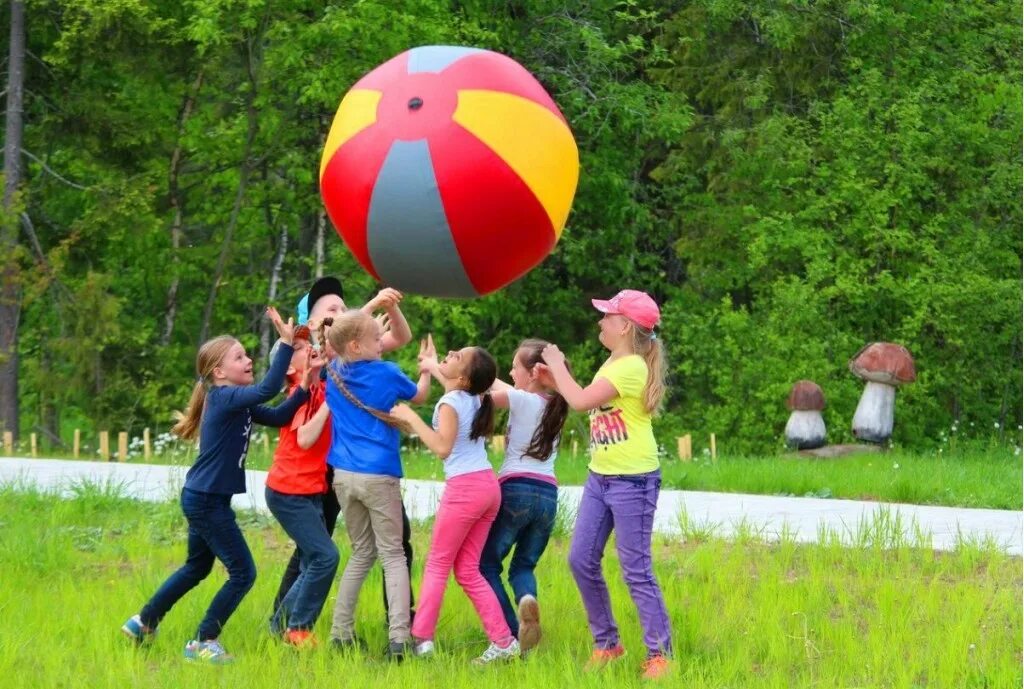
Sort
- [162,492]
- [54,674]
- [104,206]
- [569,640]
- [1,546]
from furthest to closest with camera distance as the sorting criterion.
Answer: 1. [104,206]
2. [162,492]
3. [1,546]
4. [569,640]
5. [54,674]

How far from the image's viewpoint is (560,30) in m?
21.2

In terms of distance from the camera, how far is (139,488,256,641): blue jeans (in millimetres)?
6293

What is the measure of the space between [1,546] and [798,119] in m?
14.9

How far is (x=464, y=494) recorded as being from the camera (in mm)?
6199

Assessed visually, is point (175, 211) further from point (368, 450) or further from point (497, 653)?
point (497, 653)

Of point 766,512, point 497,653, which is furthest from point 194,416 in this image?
point 766,512

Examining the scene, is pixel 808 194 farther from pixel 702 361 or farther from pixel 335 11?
pixel 335 11

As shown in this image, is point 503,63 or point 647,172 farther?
point 647,172

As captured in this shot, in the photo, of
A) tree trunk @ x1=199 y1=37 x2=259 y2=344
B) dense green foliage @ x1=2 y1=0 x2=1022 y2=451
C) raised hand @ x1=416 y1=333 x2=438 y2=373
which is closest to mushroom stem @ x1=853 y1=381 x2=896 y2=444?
dense green foliage @ x1=2 y1=0 x2=1022 y2=451

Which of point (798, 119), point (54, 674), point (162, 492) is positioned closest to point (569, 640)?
point (54, 674)

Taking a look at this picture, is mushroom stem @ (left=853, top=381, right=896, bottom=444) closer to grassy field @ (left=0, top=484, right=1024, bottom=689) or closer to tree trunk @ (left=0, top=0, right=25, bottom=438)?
grassy field @ (left=0, top=484, right=1024, bottom=689)

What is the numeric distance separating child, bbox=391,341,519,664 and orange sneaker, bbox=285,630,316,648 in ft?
1.57

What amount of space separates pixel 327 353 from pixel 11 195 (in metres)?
15.5

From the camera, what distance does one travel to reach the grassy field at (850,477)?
11031 mm
